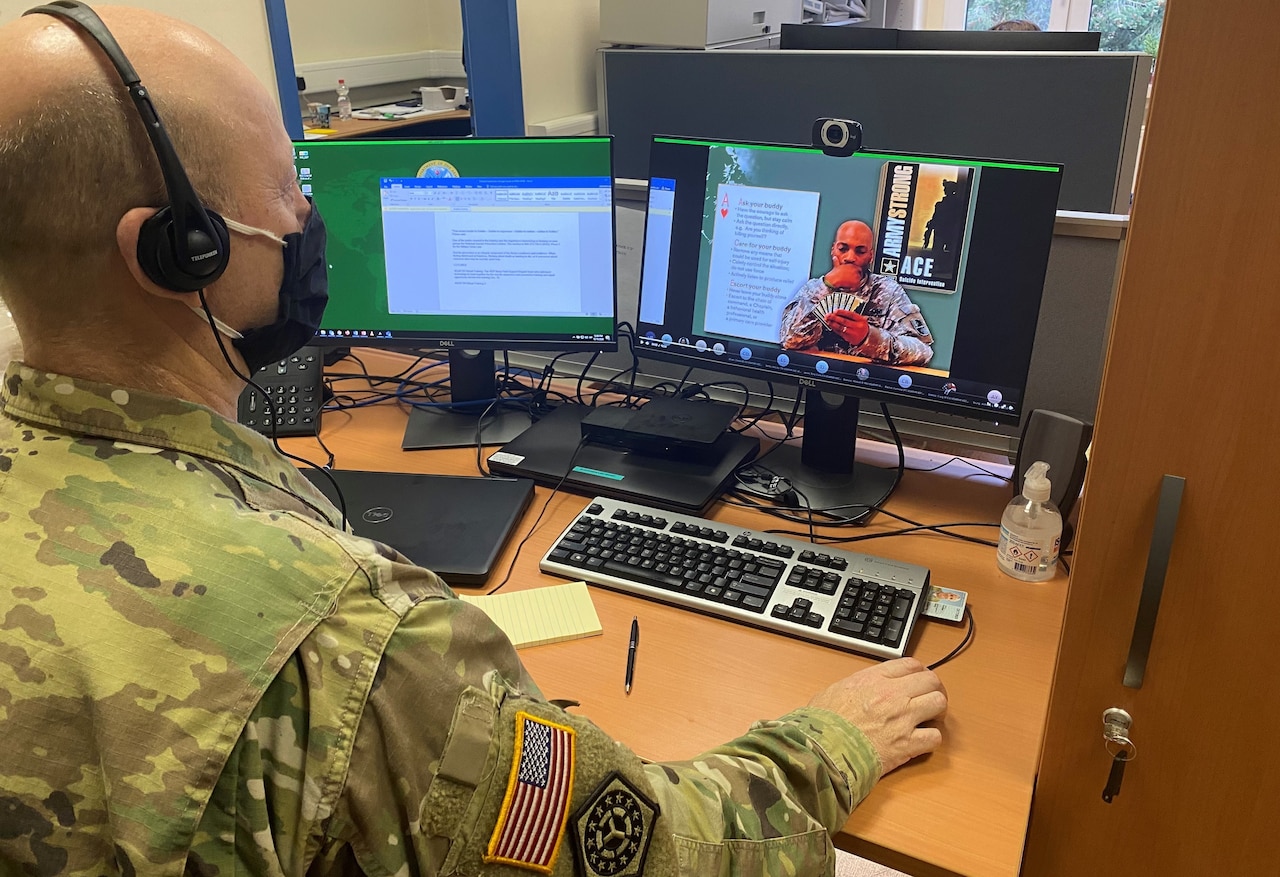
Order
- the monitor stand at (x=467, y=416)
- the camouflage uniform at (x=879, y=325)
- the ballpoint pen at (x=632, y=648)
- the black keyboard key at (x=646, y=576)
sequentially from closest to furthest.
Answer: the ballpoint pen at (x=632, y=648), the black keyboard key at (x=646, y=576), the camouflage uniform at (x=879, y=325), the monitor stand at (x=467, y=416)

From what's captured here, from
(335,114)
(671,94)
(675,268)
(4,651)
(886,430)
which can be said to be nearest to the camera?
(4,651)

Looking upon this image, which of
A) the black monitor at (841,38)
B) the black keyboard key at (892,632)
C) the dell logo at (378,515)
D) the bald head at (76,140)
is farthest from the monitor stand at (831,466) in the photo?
the black monitor at (841,38)

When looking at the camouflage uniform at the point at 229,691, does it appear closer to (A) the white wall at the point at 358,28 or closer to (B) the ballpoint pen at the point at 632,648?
(B) the ballpoint pen at the point at 632,648

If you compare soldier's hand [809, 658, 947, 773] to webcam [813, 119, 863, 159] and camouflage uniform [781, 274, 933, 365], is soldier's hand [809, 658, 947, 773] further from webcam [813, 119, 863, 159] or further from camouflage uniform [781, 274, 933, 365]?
webcam [813, 119, 863, 159]

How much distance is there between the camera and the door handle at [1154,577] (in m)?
0.73

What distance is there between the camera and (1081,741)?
2.80ft

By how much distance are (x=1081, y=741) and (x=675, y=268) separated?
83 centimetres

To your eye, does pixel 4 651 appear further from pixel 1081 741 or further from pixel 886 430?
pixel 886 430

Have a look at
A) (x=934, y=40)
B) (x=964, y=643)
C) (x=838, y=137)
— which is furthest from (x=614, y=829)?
(x=934, y=40)

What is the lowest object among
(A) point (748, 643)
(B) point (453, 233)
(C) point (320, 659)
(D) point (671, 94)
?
(A) point (748, 643)

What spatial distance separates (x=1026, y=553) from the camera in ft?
3.81

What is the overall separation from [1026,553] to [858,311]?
381 mm

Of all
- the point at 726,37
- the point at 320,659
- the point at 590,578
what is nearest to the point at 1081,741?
the point at 590,578

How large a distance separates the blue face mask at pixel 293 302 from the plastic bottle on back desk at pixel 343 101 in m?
4.15
